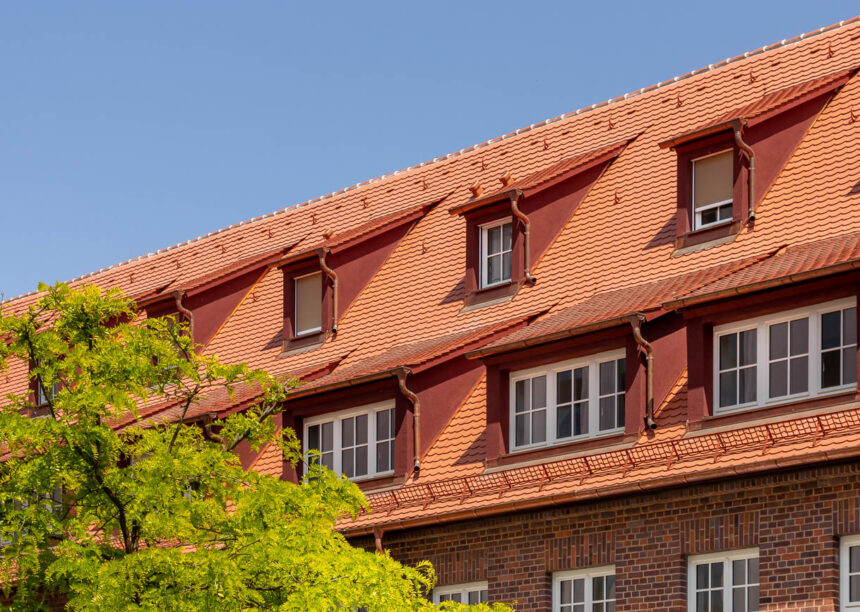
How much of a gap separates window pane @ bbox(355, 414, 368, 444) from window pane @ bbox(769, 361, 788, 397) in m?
7.78

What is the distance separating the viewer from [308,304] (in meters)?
32.8

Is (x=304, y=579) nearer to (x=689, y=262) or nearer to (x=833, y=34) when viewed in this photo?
(x=689, y=262)

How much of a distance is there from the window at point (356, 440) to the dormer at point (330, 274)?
332cm

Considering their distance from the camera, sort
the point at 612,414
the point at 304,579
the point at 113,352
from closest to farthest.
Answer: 1. the point at 304,579
2. the point at 113,352
3. the point at 612,414

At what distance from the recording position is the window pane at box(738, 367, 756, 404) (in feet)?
75.6

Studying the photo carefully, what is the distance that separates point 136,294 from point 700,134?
16.3 meters

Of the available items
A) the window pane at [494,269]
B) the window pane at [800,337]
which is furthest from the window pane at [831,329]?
the window pane at [494,269]

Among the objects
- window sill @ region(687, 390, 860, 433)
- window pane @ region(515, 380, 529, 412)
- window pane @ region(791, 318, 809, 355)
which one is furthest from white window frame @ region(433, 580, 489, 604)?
window pane @ region(791, 318, 809, 355)

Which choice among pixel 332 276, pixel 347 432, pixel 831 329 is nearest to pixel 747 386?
pixel 831 329

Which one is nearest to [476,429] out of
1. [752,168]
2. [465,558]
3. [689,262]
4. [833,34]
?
[465,558]

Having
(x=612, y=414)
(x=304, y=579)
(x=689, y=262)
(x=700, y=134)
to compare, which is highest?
(x=700, y=134)

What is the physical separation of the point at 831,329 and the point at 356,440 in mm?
8856

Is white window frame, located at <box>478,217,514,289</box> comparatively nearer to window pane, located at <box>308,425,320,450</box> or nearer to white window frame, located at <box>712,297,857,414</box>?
window pane, located at <box>308,425,320,450</box>

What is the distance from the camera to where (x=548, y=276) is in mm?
28750
